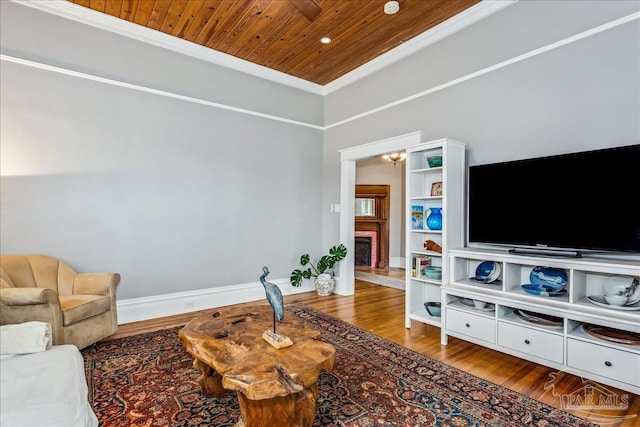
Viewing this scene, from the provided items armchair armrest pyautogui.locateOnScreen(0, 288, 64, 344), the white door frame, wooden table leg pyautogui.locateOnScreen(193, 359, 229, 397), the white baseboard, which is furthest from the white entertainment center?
armchair armrest pyautogui.locateOnScreen(0, 288, 64, 344)

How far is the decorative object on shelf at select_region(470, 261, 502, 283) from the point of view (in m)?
2.94

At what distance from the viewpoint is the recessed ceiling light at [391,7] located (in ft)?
10.2

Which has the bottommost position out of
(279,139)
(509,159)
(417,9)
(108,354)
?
(108,354)

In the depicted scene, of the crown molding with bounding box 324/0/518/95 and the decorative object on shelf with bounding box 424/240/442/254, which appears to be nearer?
the crown molding with bounding box 324/0/518/95

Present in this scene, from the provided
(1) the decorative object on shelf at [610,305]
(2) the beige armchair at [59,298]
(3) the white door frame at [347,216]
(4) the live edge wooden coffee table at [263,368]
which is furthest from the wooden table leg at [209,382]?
(3) the white door frame at [347,216]

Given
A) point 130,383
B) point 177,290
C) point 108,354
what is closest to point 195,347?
point 130,383

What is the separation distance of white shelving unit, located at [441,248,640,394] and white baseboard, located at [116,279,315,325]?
2.63 meters

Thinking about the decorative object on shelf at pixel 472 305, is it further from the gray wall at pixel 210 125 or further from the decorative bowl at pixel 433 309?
the gray wall at pixel 210 125

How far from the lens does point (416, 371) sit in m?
2.46

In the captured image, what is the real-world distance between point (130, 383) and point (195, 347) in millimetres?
870

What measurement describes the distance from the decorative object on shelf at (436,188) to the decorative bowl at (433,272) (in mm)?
804

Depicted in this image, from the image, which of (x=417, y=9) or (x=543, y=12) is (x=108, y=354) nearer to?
(x=417, y=9)

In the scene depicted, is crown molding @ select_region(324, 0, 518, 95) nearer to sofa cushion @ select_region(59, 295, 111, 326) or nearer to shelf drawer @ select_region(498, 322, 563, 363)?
shelf drawer @ select_region(498, 322, 563, 363)

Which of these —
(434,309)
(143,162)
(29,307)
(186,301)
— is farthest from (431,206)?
(29,307)
